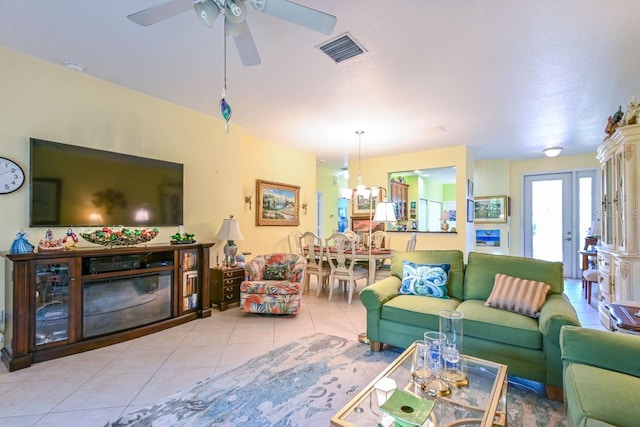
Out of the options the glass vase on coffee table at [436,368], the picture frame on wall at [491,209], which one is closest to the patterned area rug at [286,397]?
the glass vase on coffee table at [436,368]

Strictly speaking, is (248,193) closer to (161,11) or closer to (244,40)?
(244,40)

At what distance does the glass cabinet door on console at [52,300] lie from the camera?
2.54 metres

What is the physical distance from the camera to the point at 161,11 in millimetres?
1705

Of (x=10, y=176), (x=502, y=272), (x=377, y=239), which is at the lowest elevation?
(x=502, y=272)

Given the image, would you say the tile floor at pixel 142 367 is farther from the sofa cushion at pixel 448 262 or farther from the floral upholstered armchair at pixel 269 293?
the sofa cushion at pixel 448 262

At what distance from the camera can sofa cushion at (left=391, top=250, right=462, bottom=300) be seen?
3.04 m

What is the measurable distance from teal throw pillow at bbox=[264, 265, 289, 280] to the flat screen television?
4.28 feet

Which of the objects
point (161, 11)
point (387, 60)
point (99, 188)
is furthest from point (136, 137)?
point (387, 60)

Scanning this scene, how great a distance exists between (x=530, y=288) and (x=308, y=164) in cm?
475

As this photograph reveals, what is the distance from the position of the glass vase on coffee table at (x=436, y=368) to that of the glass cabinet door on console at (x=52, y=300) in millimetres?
2999

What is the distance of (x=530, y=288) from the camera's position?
252 cm

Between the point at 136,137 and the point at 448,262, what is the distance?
373 cm

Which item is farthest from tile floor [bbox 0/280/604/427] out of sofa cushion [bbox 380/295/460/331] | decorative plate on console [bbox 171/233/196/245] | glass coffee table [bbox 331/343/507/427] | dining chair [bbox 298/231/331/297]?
glass coffee table [bbox 331/343/507/427]

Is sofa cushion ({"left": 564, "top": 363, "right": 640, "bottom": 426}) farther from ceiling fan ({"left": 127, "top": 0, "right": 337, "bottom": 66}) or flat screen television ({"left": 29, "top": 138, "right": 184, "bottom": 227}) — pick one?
flat screen television ({"left": 29, "top": 138, "right": 184, "bottom": 227})
